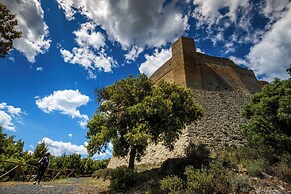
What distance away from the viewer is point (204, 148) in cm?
1491

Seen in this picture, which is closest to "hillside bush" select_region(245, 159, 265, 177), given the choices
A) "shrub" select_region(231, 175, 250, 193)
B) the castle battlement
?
"shrub" select_region(231, 175, 250, 193)

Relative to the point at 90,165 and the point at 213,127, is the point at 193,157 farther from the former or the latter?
the point at 90,165

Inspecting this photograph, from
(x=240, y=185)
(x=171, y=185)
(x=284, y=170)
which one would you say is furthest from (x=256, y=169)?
(x=171, y=185)

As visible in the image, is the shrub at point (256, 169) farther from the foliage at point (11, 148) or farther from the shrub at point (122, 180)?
the foliage at point (11, 148)

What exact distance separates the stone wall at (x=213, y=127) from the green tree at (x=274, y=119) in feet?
15.1

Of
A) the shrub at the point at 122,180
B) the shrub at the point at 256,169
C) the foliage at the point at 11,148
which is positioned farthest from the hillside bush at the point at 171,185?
the foliage at the point at 11,148

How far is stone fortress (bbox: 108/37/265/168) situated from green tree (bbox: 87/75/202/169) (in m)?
3.99

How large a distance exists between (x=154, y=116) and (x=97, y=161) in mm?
18644

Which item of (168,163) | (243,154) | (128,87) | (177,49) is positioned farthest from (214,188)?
(177,49)

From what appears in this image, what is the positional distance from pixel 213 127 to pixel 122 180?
9379mm

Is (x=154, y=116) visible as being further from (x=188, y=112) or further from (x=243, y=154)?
(x=243, y=154)

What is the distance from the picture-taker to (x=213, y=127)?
1706cm

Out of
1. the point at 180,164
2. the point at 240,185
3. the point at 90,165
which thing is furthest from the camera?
the point at 90,165

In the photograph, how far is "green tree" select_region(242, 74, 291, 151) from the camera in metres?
9.75
